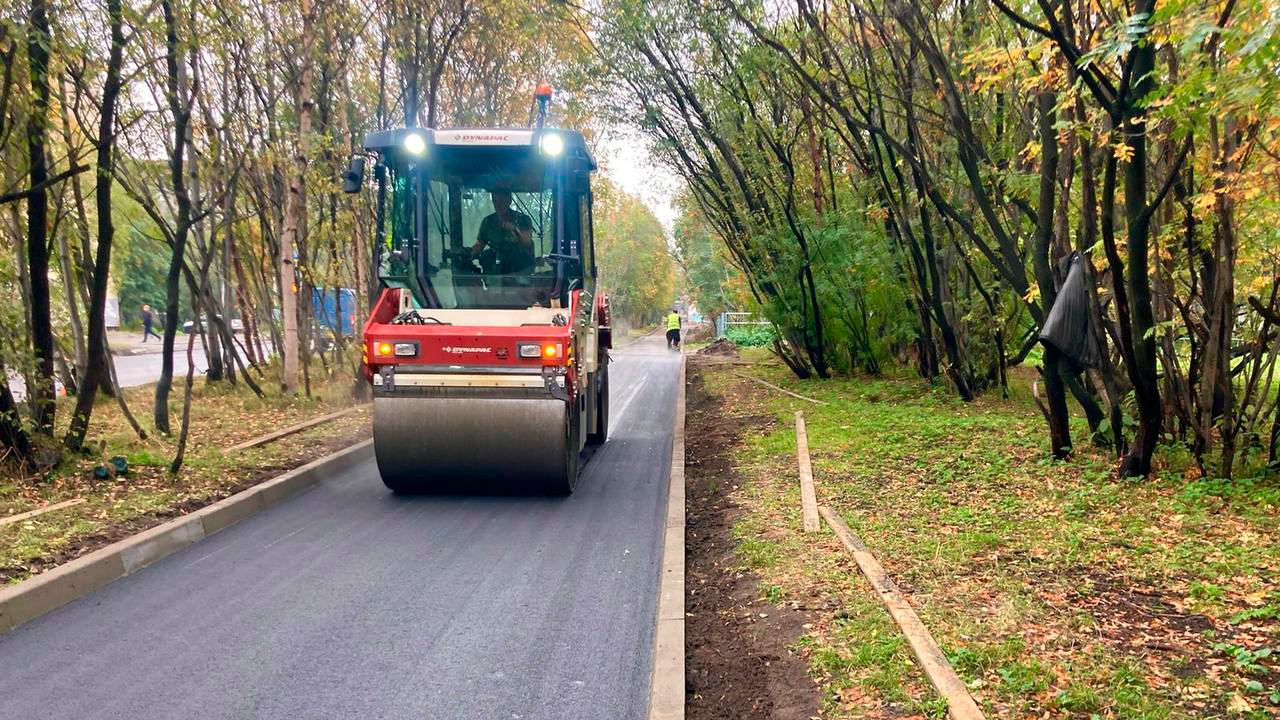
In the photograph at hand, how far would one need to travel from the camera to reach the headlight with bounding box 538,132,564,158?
8141 millimetres

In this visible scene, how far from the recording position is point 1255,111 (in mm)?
5207

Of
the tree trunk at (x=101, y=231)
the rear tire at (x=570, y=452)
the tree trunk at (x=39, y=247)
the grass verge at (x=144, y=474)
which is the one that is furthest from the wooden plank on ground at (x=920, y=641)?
the tree trunk at (x=39, y=247)

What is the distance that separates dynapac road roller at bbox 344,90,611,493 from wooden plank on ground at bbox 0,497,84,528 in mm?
2435

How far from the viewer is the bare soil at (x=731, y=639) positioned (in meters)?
3.89

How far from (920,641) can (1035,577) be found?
1431 mm

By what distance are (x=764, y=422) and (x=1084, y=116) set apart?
6394 millimetres

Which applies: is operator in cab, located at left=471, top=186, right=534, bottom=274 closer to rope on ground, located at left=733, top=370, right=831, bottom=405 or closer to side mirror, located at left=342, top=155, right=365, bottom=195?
side mirror, located at left=342, top=155, right=365, bottom=195

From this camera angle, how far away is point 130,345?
33.8 m

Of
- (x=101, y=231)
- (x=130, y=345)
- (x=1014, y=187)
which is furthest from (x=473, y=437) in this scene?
(x=130, y=345)

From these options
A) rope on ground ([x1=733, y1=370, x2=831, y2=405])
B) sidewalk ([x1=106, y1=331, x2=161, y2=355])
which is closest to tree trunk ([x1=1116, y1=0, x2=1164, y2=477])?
rope on ground ([x1=733, y1=370, x2=831, y2=405])

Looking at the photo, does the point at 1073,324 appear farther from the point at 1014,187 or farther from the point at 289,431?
the point at 289,431

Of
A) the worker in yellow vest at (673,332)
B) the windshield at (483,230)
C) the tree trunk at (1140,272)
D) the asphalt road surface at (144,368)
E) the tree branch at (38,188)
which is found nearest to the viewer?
the tree trunk at (1140,272)

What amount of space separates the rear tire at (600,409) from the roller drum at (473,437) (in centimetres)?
280

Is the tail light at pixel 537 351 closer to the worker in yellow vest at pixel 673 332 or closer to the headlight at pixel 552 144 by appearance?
the headlight at pixel 552 144
